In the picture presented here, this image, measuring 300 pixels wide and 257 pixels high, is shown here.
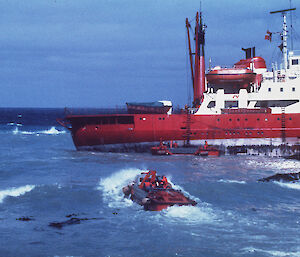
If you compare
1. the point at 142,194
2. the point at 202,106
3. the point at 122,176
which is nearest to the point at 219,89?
the point at 202,106

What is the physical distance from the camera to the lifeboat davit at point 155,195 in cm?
2245

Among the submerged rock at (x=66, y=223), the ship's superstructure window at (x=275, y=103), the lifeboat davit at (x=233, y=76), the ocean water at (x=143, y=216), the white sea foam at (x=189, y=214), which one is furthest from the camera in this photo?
the lifeboat davit at (x=233, y=76)

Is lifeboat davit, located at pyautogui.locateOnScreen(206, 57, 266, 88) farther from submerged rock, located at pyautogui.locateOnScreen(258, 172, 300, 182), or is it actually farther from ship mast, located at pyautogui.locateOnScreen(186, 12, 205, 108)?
submerged rock, located at pyautogui.locateOnScreen(258, 172, 300, 182)

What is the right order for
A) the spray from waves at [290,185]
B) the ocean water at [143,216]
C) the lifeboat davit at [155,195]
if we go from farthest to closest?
the spray from waves at [290,185] < the lifeboat davit at [155,195] < the ocean water at [143,216]

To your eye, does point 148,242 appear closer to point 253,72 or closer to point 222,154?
point 222,154

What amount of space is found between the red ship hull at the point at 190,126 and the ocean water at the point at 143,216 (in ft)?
31.1

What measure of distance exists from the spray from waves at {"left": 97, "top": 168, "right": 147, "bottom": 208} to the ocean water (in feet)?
0.21

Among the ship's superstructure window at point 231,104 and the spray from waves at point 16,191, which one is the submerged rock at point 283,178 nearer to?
the spray from waves at point 16,191

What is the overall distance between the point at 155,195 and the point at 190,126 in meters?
24.7

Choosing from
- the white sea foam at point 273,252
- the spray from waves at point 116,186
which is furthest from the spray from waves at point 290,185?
the white sea foam at point 273,252

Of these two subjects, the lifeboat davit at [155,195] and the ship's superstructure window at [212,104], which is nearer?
the lifeboat davit at [155,195]

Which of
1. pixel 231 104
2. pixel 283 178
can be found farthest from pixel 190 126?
pixel 283 178

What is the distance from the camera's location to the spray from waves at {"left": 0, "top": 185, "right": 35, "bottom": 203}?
2773 centimetres

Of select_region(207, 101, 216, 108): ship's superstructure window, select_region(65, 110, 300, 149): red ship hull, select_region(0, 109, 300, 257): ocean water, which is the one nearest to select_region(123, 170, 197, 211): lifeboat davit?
select_region(0, 109, 300, 257): ocean water
